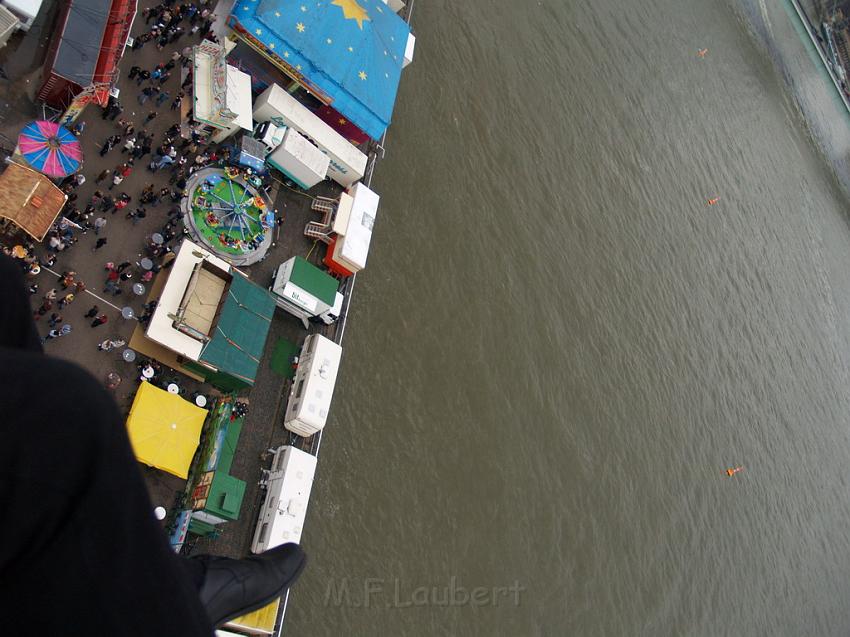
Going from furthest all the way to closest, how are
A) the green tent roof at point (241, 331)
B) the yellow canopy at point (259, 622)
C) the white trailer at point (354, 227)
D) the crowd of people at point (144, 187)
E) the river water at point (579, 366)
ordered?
the white trailer at point (354, 227) → the river water at point (579, 366) → the green tent roof at point (241, 331) → the crowd of people at point (144, 187) → the yellow canopy at point (259, 622)

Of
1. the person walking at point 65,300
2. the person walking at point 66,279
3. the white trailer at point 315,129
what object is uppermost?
the white trailer at point 315,129

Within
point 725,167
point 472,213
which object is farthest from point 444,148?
point 725,167

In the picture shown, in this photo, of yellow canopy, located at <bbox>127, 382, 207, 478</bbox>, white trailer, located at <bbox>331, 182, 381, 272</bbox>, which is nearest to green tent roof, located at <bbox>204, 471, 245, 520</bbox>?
yellow canopy, located at <bbox>127, 382, 207, 478</bbox>

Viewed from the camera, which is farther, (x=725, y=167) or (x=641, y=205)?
(x=725, y=167)

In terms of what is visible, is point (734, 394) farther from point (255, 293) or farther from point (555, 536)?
point (255, 293)

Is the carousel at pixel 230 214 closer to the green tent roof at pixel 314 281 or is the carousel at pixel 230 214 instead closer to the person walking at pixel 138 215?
the person walking at pixel 138 215

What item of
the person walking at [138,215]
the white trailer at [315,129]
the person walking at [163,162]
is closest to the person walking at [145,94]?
the person walking at [163,162]

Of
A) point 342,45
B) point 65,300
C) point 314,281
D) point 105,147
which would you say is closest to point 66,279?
point 65,300

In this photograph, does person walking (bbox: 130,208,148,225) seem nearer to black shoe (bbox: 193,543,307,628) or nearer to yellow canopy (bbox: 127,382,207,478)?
yellow canopy (bbox: 127,382,207,478)
